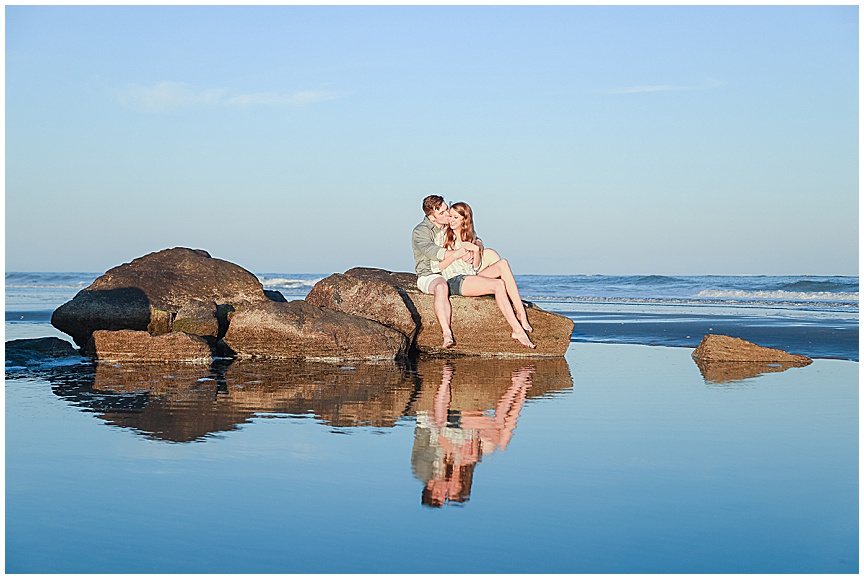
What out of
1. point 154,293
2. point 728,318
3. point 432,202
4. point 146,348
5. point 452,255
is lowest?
point 146,348

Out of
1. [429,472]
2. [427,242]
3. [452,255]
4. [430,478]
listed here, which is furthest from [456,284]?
[430,478]

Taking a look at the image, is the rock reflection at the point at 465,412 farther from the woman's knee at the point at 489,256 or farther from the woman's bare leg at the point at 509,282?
the woman's knee at the point at 489,256

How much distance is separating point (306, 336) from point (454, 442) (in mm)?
5099

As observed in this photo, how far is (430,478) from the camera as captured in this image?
4.71 m

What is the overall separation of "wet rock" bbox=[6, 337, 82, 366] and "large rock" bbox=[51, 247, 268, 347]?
0.96m

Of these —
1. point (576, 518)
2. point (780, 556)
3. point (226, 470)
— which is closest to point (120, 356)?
point (226, 470)

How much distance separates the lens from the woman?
434 inches

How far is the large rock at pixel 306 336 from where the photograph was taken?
10492 mm

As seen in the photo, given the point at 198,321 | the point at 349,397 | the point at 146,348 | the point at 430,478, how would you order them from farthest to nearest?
the point at 198,321 < the point at 146,348 < the point at 349,397 < the point at 430,478

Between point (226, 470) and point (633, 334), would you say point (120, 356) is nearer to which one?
point (226, 470)

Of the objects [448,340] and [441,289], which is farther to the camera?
[448,340]

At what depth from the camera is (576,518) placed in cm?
407

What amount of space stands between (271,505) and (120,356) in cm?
652

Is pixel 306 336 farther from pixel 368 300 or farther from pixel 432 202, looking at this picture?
pixel 432 202
